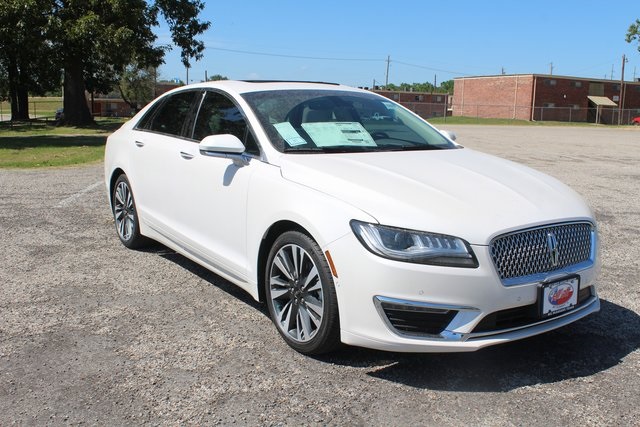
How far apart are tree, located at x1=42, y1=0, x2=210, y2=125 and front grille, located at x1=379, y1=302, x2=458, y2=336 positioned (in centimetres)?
2202

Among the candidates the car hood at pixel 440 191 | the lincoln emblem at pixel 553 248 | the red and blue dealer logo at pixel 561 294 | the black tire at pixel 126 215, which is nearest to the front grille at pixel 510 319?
the red and blue dealer logo at pixel 561 294

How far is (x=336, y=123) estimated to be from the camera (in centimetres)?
445

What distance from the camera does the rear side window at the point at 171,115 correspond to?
5.10 metres

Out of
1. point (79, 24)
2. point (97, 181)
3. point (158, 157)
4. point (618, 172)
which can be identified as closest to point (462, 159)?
point (158, 157)

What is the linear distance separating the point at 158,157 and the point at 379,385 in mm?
2892

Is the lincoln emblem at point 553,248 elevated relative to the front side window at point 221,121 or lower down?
lower down

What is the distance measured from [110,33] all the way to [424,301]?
887 inches

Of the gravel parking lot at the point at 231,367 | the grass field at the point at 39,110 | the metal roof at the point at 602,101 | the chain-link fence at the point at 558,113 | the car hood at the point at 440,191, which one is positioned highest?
the metal roof at the point at 602,101

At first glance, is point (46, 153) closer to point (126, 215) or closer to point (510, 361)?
point (126, 215)

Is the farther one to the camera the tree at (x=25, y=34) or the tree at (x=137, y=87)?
the tree at (x=137, y=87)

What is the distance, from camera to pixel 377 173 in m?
3.63

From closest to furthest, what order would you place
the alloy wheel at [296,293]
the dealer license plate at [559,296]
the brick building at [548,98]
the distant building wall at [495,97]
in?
the dealer license plate at [559,296], the alloy wheel at [296,293], the brick building at [548,98], the distant building wall at [495,97]

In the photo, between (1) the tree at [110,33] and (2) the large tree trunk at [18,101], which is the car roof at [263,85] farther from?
(2) the large tree trunk at [18,101]

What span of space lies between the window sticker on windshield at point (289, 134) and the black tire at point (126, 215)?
2.12 m
